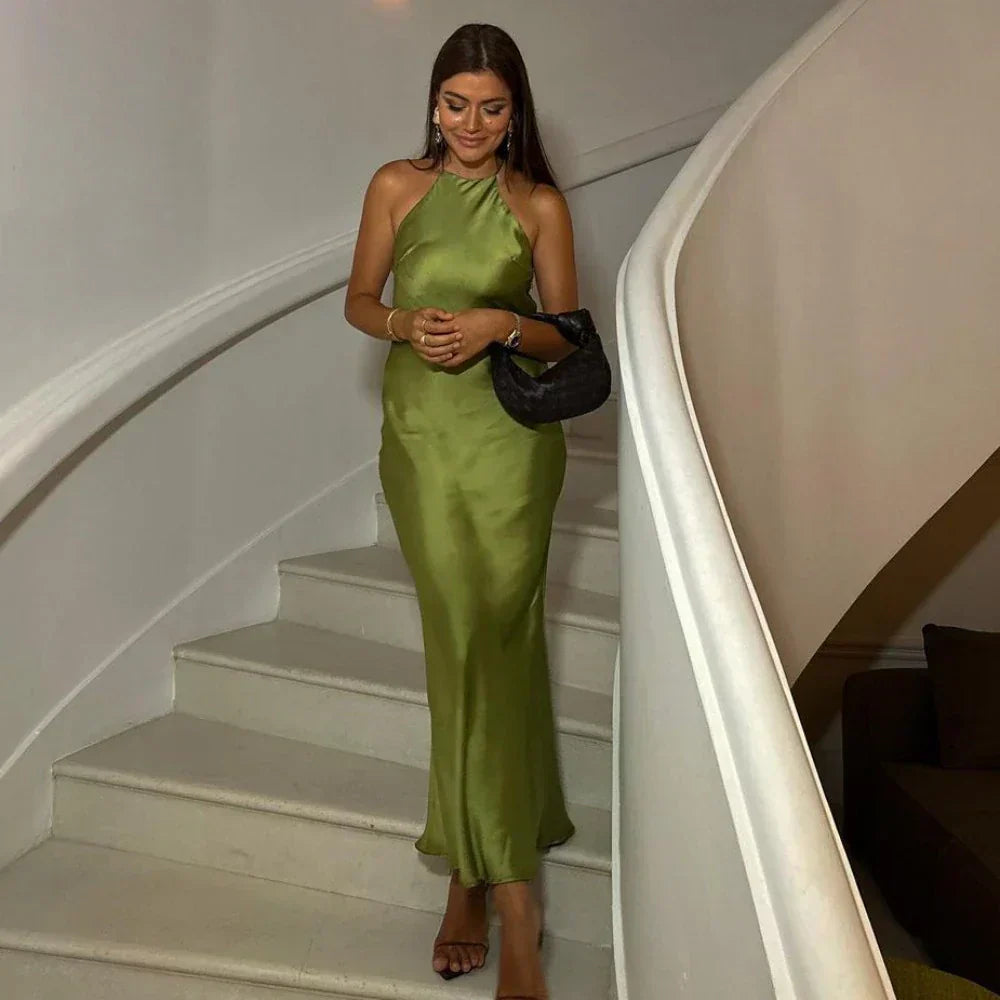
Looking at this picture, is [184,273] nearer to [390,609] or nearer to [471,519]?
[390,609]

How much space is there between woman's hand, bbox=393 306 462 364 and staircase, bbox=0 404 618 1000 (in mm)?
865

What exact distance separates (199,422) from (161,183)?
54 centimetres

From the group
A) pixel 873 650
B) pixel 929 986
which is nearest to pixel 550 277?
pixel 929 986

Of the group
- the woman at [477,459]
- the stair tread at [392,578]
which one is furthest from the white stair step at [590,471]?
the woman at [477,459]

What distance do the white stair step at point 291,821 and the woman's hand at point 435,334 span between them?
36.6 inches

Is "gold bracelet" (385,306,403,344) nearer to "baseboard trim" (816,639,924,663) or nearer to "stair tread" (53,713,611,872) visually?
"stair tread" (53,713,611,872)

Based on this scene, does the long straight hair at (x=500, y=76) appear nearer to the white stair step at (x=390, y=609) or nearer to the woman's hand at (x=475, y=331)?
the woman's hand at (x=475, y=331)

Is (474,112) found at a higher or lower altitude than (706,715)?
higher

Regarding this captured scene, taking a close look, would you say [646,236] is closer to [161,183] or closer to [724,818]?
[724,818]

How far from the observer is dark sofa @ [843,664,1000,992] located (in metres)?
2.61

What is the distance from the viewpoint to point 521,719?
1893 millimetres

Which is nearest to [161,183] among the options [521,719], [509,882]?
[521,719]

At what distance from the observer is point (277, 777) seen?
2.26 metres

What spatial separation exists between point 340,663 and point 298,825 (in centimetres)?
41
